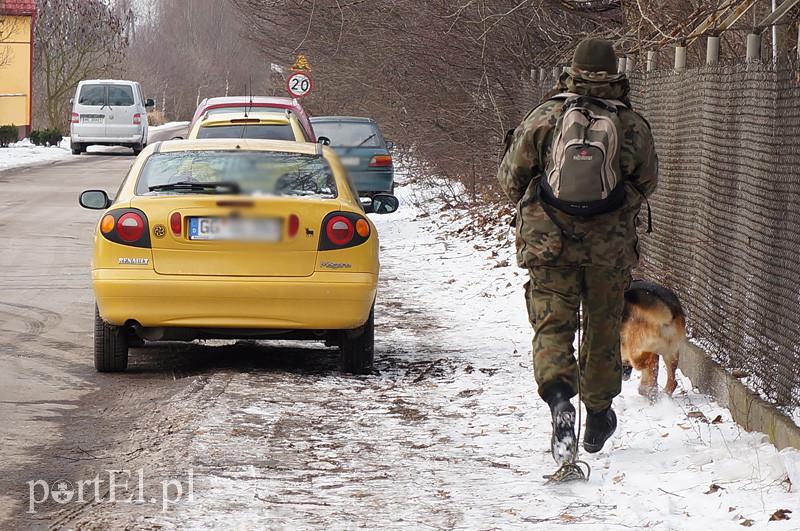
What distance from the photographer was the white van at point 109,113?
37.6m

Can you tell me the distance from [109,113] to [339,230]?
1230 inches

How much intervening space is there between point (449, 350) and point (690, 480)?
3.97 m

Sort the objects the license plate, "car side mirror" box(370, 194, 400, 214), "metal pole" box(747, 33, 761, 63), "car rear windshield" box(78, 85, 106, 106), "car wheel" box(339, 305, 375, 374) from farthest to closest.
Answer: "car rear windshield" box(78, 85, 106, 106)
"car wheel" box(339, 305, 375, 374)
"car side mirror" box(370, 194, 400, 214)
"metal pole" box(747, 33, 761, 63)
the license plate

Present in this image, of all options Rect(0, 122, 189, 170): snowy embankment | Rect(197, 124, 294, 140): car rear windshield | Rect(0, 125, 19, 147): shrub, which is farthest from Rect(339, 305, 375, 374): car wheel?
Rect(0, 125, 19, 147): shrub

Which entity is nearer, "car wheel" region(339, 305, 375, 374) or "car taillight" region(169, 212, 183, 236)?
"car taillight" region(169, 212, 183, 236)

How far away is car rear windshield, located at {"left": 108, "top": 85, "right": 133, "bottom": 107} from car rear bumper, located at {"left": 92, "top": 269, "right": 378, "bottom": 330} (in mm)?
30832

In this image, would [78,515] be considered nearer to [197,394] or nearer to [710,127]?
[197,394]

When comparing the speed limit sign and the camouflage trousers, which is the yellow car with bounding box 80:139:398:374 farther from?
the speed limit sign

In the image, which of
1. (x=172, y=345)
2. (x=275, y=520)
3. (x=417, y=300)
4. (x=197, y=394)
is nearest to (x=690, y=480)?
(x=275, y=520)

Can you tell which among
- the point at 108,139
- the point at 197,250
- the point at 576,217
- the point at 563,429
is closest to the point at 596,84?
the point at 576,217

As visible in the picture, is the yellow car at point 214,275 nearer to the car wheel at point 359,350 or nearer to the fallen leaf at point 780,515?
the car wheel at point 359,350

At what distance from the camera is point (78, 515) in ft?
16.4

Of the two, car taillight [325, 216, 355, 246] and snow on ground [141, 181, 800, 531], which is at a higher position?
car taillight [325, 216, 355, 246]

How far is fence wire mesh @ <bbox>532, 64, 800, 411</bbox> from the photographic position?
245 inches
